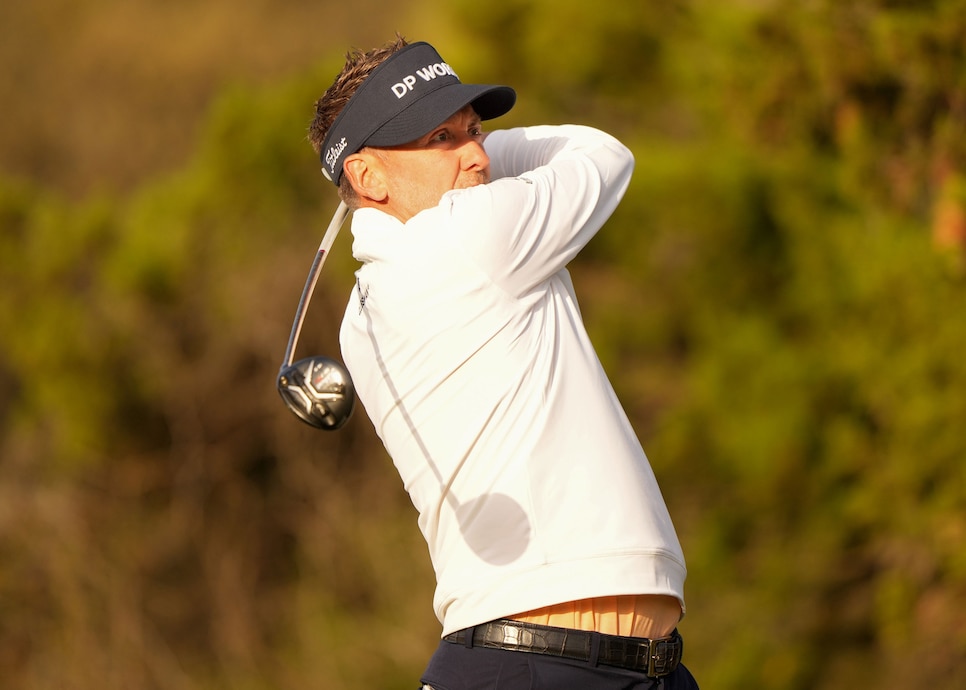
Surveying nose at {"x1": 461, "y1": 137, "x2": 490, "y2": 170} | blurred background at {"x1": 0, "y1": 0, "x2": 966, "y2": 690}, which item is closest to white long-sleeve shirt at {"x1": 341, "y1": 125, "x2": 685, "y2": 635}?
nose at {"x1": 461, "y1": 137, "x2": 490, "y2": 170}

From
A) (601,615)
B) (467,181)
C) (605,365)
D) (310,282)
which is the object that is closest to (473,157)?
(467,181)

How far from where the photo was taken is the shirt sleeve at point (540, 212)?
2.23 metres

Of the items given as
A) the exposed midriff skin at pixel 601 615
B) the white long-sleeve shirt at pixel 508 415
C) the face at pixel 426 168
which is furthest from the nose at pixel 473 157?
the exposed midriff skin at pixel 601 615

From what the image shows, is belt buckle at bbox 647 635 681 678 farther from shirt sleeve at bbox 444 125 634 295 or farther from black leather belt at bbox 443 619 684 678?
shirt sleeve at bbox 444 125 634 295

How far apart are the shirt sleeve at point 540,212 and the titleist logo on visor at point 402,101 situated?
7.2 inches

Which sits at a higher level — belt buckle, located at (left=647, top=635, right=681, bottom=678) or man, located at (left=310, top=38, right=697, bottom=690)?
man, located at (left=310, top=38, right=697, bottom=690)

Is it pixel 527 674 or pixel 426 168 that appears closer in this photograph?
pixel 527 674

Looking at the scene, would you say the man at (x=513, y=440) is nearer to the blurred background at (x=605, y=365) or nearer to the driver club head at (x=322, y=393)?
the driver club head at (x=322, y=393)

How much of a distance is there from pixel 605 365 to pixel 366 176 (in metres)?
5.84

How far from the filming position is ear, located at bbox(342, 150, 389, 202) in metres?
2.49

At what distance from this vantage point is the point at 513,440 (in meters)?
2.22

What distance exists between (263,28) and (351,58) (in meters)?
16.2

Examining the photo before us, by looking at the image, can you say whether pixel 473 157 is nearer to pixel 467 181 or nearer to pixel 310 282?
pixel 467 181

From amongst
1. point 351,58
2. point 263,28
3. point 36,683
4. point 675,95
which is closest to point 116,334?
point 36,683
